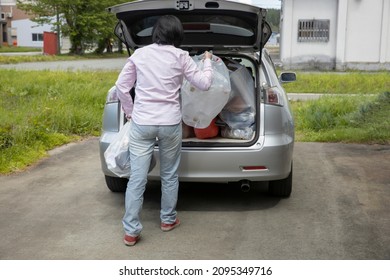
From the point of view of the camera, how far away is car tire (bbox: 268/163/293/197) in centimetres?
539

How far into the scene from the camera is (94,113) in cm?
1002

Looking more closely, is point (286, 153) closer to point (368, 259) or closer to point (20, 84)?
point (368, 259)

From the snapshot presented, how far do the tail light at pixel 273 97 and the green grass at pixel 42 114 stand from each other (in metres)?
3.40

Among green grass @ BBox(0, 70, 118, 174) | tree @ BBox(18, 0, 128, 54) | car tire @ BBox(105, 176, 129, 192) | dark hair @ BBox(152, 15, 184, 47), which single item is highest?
tree @ BBox(18, 0, 128, 54)

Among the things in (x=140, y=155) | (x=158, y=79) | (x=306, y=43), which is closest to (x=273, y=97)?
(x=158, y=79)

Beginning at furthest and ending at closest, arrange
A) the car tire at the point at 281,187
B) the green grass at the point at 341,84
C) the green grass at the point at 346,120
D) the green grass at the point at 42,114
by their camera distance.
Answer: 1. the green grass at the point at 341,84
2. the green grass at the point at 346,120
3. the green grass at the point at 42,114
4. the car tire at the point at 281,187

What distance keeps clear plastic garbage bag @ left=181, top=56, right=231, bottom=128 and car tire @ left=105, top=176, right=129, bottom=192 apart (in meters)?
1.09

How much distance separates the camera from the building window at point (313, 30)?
23188mm

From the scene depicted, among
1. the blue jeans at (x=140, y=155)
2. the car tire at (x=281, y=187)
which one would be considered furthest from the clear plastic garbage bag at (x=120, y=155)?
the car tire at (x=281, y=187)

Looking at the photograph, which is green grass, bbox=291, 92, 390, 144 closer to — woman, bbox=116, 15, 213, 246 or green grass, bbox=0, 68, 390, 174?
green grass, bbox=0, 68, 390, 174

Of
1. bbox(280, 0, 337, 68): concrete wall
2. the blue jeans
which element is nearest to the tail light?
the blue jeans

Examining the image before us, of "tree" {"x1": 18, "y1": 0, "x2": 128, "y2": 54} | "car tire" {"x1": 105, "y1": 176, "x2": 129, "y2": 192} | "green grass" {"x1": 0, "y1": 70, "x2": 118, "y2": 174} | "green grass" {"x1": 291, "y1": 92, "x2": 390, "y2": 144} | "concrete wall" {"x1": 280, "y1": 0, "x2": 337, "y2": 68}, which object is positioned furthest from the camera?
"tree" {"x1": 18, "y1": 0, "x2": 128, "y2": 54}

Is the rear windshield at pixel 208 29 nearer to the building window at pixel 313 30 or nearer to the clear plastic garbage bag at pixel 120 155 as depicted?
the clear plastic garbage bag at pixel 120 155

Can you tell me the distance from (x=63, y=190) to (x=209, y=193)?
162 cm
